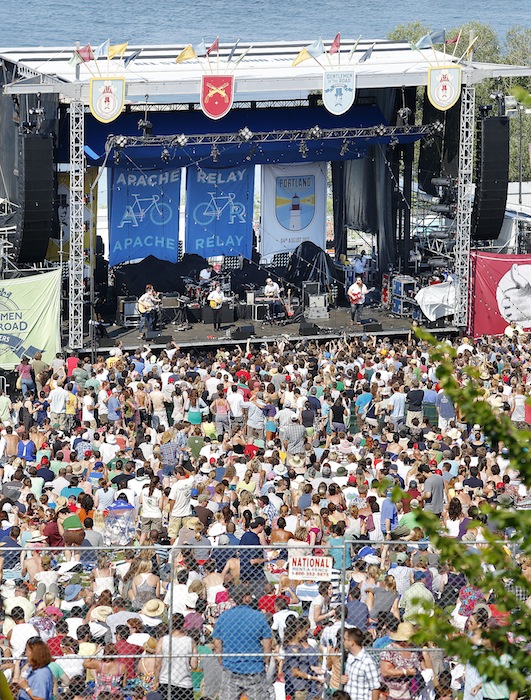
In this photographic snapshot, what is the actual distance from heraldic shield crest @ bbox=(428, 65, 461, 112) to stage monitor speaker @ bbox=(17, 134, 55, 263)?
6.84m

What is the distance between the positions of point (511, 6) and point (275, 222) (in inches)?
3894

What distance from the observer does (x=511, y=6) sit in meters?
124

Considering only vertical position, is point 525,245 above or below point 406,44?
below

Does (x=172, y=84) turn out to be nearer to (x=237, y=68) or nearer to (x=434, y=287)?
(x=237, y=68)

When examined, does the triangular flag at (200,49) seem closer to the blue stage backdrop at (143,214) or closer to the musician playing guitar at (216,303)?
the blue stage backdrop at (143,214)

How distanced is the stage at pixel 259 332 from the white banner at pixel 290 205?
2730mm

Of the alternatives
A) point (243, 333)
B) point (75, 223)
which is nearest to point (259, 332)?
point (243, 333)

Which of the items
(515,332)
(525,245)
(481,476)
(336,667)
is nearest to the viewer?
(336,667)

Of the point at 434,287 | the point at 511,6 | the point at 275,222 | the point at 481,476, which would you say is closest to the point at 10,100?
the point at 275,222

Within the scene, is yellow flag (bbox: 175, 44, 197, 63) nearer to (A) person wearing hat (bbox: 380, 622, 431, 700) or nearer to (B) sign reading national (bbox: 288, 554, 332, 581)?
(B) sign reading national (bbox: 288, 554, 332, 581)

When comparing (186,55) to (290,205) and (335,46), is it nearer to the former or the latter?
(335,46)

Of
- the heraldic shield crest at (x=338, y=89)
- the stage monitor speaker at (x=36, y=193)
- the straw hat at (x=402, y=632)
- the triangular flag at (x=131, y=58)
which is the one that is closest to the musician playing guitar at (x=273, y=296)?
the heraldic shield crest at (x=338, y=89)

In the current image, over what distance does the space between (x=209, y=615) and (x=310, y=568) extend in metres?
1.13

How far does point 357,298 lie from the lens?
27.5 meters
